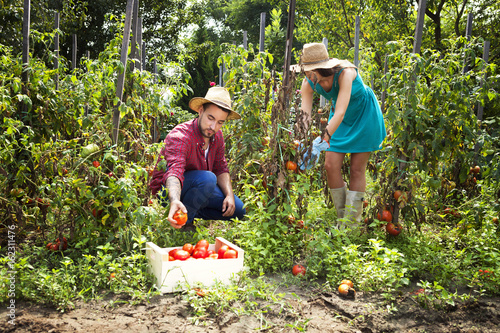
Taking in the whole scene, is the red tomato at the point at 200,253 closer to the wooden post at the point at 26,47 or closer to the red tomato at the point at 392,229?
the red tomato at the point at 392,229

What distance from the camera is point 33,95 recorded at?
126 inches

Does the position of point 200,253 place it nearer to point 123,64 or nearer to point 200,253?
point 200,253

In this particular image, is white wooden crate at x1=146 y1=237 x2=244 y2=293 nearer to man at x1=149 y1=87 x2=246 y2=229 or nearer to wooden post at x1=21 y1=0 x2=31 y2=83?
man at x1=149 y1=87 x2=246 y2=229

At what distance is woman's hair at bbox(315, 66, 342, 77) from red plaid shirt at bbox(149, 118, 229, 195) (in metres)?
0.91

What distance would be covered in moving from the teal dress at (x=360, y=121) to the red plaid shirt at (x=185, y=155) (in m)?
0.93

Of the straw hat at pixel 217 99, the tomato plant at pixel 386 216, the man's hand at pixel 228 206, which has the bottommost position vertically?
the tomato plant at pixel 386 216

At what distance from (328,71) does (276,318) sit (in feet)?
5.98

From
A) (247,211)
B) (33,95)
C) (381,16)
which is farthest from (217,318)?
(381,16)

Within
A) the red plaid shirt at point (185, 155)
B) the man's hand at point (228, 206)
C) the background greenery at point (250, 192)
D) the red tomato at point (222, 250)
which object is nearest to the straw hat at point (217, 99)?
the red plaid shirt at point (185, 155)

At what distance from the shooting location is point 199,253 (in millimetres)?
2635

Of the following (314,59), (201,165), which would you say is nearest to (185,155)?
(201,165)

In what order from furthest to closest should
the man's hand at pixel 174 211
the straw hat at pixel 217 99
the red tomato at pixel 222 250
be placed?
the straw hat at pixel 217 99 → the red tomato at pixel 222 250 → the man's hand at pixel 174 211

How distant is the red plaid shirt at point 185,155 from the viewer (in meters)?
2.92

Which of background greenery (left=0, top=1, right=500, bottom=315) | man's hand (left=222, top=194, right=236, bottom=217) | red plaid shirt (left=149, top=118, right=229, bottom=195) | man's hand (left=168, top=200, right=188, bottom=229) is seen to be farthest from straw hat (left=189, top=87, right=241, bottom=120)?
man's hand (left=168, top=200, right=188, bottom=229)
